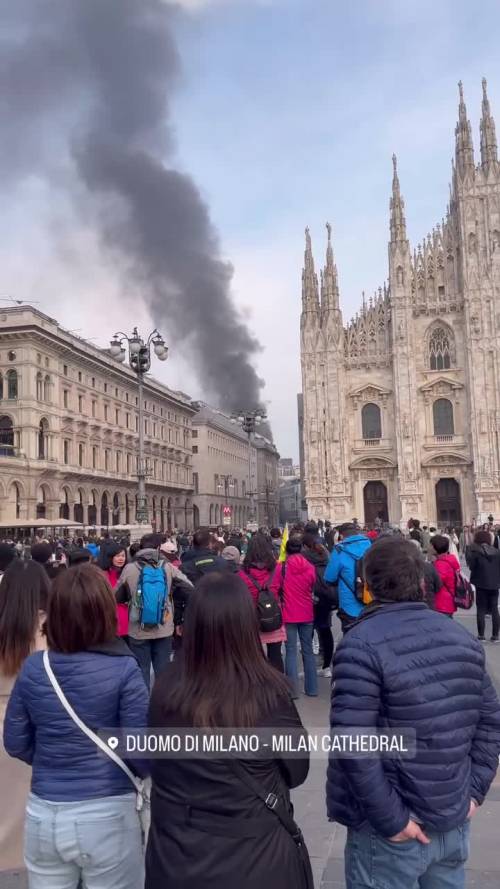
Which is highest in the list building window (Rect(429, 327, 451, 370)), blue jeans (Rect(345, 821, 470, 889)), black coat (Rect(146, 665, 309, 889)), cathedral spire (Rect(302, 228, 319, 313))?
cathedral spire (Rect(302, 228, 319, 313))

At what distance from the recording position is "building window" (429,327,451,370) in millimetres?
43125

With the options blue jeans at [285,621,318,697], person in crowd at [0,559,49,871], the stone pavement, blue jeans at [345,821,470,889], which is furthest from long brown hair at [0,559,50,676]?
blue jeans at [285,621,318,697]

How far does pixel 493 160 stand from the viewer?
4169 centimetres

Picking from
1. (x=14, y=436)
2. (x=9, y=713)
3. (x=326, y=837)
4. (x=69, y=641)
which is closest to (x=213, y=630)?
(x=69, y=641)

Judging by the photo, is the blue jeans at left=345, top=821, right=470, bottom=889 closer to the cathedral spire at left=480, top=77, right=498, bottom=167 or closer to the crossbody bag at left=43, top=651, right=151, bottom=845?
the crossbody bag at left=43, top=651, right=151, bottom=845

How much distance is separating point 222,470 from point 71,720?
73737mm

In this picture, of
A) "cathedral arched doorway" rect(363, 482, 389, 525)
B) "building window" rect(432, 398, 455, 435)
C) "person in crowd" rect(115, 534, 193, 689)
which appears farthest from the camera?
"cathedral arched doorway" rect(363, 482, 389, 525)

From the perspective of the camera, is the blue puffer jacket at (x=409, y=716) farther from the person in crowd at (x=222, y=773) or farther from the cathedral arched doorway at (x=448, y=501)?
the cathedral arched doorway at (x=448, y=501)

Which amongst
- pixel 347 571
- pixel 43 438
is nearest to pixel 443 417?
pixel 43 438

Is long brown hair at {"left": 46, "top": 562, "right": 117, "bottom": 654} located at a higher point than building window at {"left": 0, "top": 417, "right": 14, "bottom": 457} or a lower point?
lower

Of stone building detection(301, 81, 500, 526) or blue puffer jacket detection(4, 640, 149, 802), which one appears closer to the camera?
blue puffer jacket detection(4, 640, 149, 802)

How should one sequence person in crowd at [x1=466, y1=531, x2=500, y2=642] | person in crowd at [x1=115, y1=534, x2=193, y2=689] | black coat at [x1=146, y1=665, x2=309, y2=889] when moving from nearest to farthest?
black coat at [x1=146, y1=665, x2=309, y2=889], person in crowd at [x1=115, y1=534, x2=193, y2=689], person in crowd at [x1=466, y1=531, x2=500, y2=642]

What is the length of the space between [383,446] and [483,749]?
41.3m

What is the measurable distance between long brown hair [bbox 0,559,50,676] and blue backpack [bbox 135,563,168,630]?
3.41 metres
